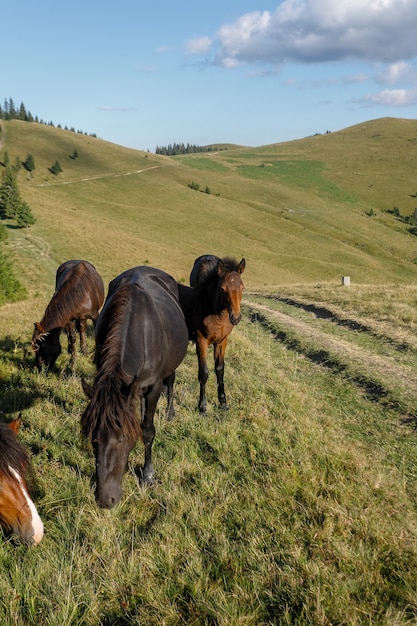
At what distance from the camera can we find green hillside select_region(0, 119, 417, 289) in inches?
1817

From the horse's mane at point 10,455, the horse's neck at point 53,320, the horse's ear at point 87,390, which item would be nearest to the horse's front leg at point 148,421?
the horse's ear at point 87,390

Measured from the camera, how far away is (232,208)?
256 ft

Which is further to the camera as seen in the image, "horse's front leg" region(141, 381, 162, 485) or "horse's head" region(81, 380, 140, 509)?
"horse's front leg" region(141, 381, 162, 485)

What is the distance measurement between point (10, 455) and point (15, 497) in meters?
0.34

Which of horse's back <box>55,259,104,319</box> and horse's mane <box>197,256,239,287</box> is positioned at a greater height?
horse's mane <box>197,256,239,287</box>

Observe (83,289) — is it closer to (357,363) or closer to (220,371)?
(220,371)

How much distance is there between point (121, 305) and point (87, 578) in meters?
2.62

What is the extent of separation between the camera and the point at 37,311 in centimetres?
1588

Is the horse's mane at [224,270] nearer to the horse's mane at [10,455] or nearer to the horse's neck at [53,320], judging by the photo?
the horse's neck at [53,320]

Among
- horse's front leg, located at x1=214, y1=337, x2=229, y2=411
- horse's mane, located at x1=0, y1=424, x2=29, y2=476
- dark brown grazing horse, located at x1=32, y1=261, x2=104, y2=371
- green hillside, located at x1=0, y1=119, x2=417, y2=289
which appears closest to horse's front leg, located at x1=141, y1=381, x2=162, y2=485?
horse's mane, located at x1=0, y1=424, x2=29, y2=476

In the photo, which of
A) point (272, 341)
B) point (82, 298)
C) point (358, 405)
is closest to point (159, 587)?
point (358, 405)

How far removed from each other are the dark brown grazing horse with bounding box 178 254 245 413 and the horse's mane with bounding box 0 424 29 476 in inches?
144

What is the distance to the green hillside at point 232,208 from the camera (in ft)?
151

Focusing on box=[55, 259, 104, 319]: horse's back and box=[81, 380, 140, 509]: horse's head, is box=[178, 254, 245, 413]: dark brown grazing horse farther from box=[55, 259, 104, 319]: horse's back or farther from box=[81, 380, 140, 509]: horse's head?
box=[81, 380, 140, 509]: horse's head
